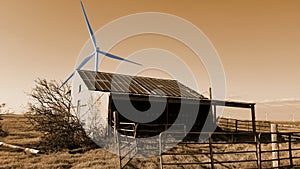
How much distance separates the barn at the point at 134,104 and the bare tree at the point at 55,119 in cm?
82

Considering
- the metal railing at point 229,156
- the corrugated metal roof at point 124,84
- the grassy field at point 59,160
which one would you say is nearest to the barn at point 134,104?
the corrugated metal roof at point 124,84

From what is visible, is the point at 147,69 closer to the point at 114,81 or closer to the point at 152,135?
the point at 114,81

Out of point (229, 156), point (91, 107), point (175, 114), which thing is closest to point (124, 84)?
point (91, 107)

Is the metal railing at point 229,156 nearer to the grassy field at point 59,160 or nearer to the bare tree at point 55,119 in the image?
the grassy field at point 59,160

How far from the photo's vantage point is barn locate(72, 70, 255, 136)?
1452 cm

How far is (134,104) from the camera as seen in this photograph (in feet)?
52.2

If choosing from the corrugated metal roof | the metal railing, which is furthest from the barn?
the metal railing

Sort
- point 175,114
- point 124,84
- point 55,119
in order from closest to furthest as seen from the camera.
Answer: point 55,119
point 124,84
point 175,114

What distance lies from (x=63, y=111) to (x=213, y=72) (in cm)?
1423

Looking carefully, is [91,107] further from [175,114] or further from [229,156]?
[229,156]

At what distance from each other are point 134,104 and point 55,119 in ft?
16.3

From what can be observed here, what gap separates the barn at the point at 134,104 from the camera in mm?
14523

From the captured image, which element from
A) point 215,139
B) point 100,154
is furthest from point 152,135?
point 100,154

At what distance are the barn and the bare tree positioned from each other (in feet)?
2.70
